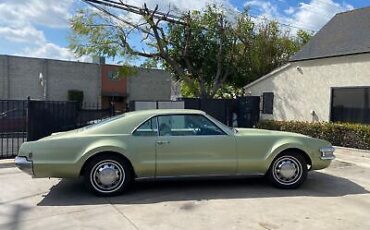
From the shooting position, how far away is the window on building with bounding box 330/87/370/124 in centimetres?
1330

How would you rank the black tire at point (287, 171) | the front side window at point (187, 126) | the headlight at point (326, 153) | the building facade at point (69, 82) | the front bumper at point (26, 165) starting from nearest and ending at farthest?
the front bumper at point (26, 165) → the front side window at point (187, 126) → the black tire at point (287, 171) → the headlight at point (326, 153) → the building facade at point (69, 82)

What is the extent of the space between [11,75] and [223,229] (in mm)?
29880

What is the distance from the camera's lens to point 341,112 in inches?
560

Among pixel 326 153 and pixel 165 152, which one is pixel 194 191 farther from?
pixel 326 153

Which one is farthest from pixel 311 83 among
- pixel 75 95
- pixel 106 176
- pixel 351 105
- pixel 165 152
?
pixel 75 95

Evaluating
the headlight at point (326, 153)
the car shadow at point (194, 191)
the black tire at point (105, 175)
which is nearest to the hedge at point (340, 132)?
the car shadow at point (194, 191)

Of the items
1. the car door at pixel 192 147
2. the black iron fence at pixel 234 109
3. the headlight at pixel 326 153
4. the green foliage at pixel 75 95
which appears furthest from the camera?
the green foliage at pixel 75 95

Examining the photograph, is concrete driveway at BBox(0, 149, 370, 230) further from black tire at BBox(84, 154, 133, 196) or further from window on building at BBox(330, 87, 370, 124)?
window on building at BBox(330, 87, 370, 124)

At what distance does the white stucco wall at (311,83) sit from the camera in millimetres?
13648

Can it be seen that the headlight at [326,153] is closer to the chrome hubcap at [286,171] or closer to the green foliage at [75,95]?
the chrome hubcap at [286,171]

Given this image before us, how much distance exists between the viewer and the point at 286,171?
6559 mm

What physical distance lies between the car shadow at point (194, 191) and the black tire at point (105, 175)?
134mm

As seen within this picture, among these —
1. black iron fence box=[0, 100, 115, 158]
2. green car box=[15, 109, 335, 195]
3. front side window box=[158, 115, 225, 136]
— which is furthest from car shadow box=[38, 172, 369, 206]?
black iron fence box=[0, 100, 115, 158]

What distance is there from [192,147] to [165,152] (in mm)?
442
